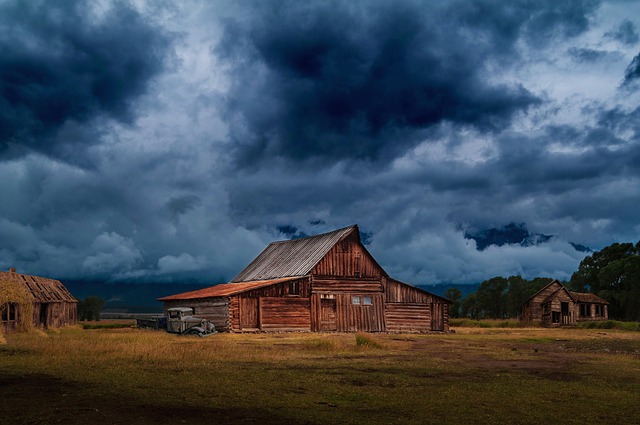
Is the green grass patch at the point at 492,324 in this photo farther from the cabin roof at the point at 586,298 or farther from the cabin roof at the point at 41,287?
the cabin roof at the point at 41,287

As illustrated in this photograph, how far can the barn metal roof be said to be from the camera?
50531 mm

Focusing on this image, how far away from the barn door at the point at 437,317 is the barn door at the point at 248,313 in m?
15.0

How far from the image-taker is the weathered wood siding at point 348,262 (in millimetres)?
49003

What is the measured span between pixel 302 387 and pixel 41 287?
43208 mm

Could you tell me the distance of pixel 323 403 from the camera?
1301 centimetres

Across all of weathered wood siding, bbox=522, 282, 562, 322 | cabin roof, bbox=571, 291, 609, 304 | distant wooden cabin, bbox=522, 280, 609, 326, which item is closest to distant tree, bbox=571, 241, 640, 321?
cabin roof, bbox=571, 291, 609, 304

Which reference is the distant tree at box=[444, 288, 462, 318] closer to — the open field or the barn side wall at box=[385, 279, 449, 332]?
the barn side wall at box=[385, 279, 449, 332]

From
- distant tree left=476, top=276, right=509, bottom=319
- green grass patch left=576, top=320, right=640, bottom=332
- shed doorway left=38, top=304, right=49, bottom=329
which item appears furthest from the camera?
distant tree left=476, top=276, right=509, bottom=319

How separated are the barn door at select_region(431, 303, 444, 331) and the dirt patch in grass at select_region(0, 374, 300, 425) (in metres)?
A: 40.0

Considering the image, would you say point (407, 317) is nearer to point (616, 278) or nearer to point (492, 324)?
point (492, 324)

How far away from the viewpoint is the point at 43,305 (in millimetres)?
50375

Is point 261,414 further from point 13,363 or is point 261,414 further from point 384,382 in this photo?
point 13,363

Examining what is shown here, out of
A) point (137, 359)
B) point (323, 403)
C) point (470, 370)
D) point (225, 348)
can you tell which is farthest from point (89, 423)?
point (225, 348)

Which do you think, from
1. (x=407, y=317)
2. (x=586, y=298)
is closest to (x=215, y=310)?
(x=407, y=317)
